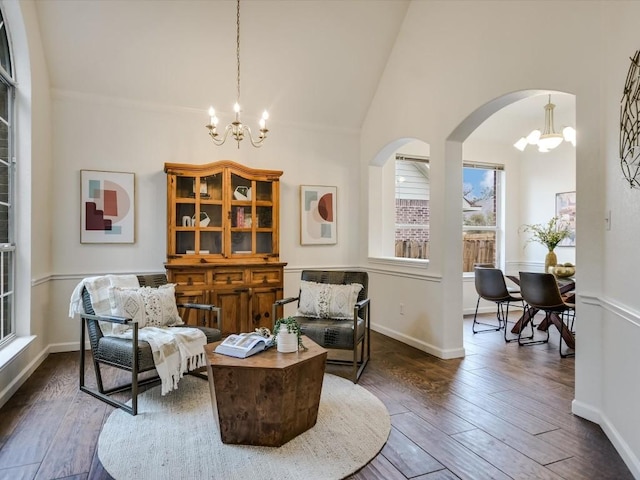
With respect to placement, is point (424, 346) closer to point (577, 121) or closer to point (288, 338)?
point (288, 338)

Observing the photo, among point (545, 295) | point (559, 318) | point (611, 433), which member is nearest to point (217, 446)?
point (611, 433)

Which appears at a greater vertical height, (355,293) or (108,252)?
(108,252)

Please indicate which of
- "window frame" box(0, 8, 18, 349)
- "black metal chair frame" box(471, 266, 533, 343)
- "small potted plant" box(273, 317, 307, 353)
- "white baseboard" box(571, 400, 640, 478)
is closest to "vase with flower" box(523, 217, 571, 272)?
"black metal chair frame" box(471, 266, 533, 343)

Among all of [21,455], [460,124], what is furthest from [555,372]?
[21,455]

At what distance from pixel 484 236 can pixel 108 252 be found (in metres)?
5.43

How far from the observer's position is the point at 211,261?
4332 millimetres

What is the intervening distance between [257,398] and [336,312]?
1.56m

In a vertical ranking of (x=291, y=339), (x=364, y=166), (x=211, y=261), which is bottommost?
(x=291, y=339)

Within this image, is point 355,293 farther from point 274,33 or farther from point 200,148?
point 274,33

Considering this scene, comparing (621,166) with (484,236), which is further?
(484,236)

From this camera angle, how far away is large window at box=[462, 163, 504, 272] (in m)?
6.49

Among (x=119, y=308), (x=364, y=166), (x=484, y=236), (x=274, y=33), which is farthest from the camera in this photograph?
(x=484, y=236)

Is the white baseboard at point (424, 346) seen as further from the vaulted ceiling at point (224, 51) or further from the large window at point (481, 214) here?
the vaulted ceiling at point (224, 51)

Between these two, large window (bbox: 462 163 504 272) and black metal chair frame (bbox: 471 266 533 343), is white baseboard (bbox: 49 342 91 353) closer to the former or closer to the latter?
black metal chair frame (bbox: 471 266 533 343)
